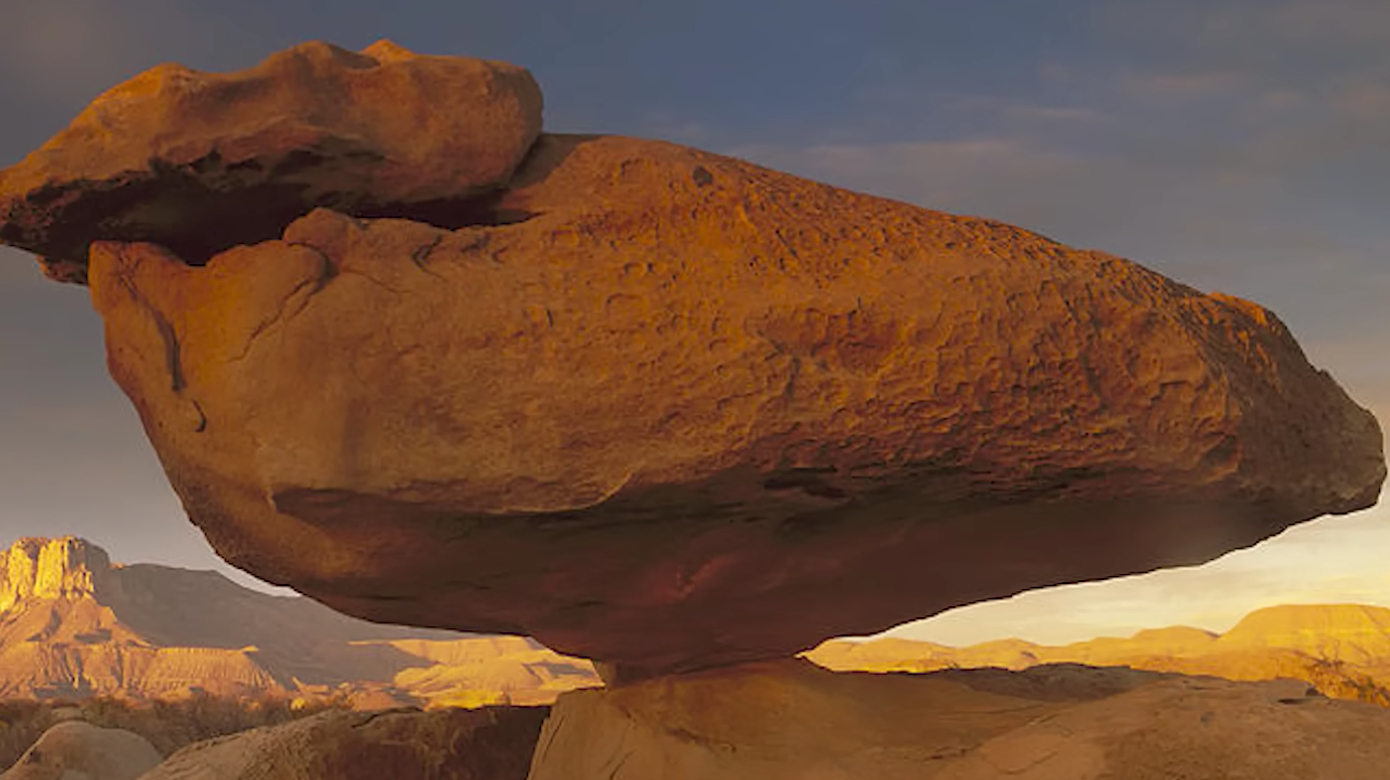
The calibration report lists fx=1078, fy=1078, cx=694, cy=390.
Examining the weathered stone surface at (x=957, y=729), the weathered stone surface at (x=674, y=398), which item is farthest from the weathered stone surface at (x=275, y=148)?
the weathered stone surface at (x=957, y=729)

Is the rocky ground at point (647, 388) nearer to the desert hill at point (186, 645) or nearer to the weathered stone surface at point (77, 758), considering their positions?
the weathered stone surface at point (77, 758)

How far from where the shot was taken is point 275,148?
4125 mm

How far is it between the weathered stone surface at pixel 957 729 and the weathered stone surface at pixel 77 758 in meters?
6.84

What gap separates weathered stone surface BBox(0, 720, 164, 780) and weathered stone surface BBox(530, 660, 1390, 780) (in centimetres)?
684

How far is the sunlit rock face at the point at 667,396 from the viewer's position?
12.6ft

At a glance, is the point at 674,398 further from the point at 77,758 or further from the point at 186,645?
→ the point at 186,645

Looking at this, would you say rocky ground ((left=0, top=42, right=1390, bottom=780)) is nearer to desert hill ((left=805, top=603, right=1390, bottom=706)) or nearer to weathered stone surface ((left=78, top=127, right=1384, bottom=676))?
weathered stone surface ((left=78, top=127, right=1384, bottom=676))

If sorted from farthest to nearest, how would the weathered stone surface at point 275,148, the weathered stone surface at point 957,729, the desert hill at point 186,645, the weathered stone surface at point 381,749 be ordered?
the desert hill at point 186,645
the weathered stone surface at point 381,749
the weathered stone surface at point 275,148
the weathered stone surface at point 957,729

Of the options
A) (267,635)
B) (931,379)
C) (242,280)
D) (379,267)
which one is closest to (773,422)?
(931,379)

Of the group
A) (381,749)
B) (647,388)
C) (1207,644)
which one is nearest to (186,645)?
(1207,644)

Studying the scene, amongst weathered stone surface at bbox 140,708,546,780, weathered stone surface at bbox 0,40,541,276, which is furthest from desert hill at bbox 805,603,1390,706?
weathered stone surface at bbox 0,40,541,276

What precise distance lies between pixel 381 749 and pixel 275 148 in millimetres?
3702

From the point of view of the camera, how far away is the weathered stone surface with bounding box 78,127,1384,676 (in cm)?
384

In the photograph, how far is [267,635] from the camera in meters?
97.1
